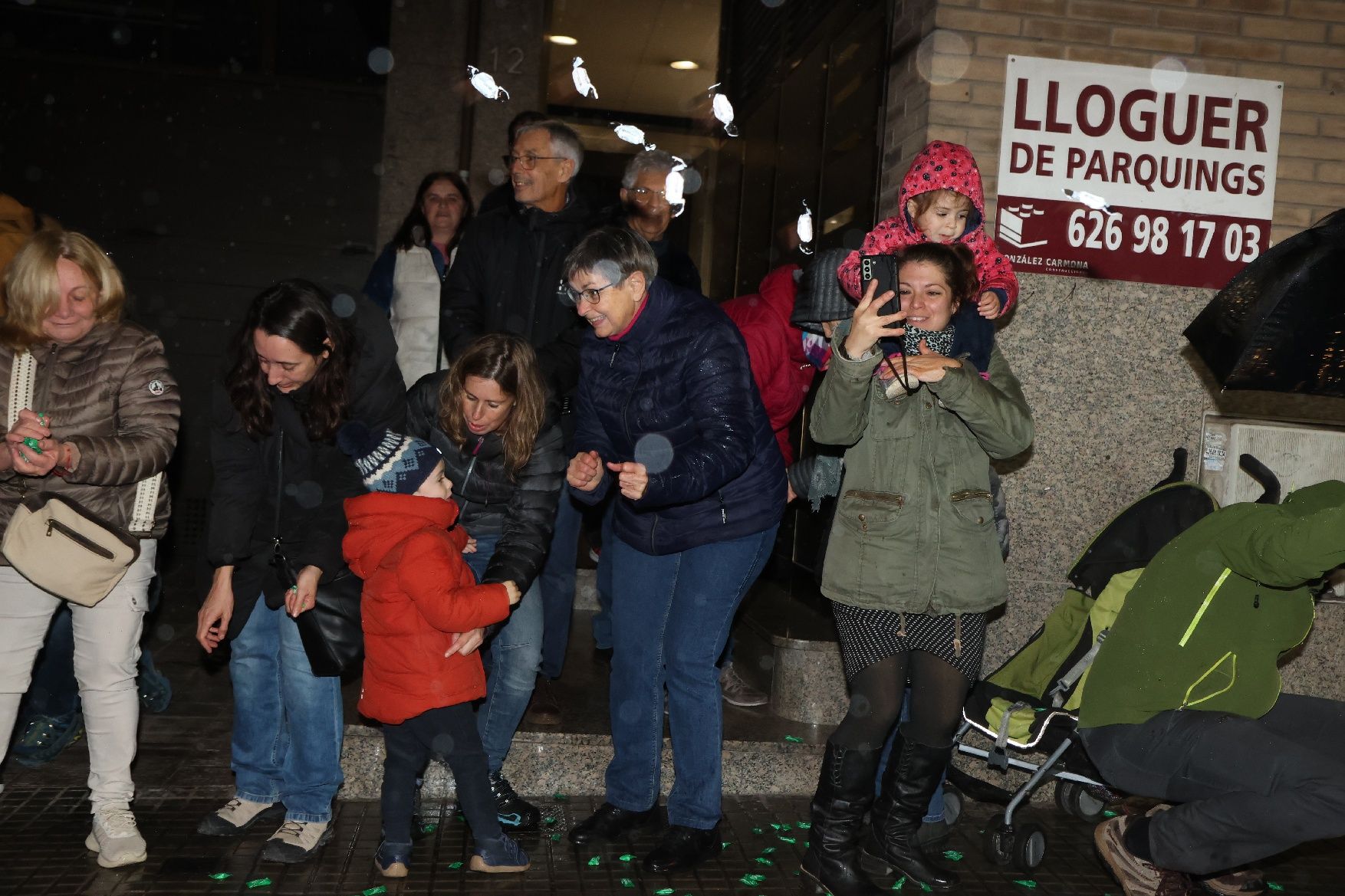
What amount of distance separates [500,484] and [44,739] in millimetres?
2255

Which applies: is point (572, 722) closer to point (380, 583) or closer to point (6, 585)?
point (380, 583)

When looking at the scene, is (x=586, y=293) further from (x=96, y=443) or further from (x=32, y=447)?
(x=32, y=447)

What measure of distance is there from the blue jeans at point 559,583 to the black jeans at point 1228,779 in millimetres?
2166

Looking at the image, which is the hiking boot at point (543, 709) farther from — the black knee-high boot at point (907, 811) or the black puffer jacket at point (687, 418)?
the black knee-high boot at point (907, 811)

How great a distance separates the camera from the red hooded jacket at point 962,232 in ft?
14.2

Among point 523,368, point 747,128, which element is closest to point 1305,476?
point 523,368

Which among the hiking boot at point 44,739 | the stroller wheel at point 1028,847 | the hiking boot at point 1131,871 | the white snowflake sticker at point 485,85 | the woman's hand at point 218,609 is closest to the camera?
the hiking boot at point 1131,871

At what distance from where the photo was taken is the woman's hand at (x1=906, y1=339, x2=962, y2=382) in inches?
151

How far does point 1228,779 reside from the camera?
379 centimetres

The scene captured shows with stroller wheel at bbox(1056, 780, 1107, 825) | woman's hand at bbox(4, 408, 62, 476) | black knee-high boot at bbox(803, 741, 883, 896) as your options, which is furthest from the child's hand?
woman's hand at bbox(4, 408, 62, 476)

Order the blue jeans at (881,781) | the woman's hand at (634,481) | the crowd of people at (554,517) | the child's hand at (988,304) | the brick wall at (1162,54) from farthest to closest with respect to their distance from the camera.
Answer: the brick wall at (1162,54)
the blue jeans at (881,781)
the child's hand at (988,304)
the crowd of people at (554,517)
the woman's hand at (634,481)

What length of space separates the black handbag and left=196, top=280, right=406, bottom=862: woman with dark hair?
3 cm

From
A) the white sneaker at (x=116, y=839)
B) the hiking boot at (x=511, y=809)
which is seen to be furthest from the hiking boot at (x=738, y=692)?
the white sneaker at (x=116, y=839)

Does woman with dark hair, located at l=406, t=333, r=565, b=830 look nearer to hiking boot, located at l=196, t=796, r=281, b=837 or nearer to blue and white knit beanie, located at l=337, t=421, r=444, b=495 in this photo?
blue and white knit beanie, located at l=337, t=421, r=444, b=495
